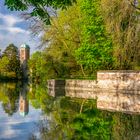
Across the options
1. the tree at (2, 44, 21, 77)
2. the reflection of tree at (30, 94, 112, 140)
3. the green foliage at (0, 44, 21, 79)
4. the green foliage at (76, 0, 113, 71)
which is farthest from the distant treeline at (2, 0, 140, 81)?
the tree at (2, 44, 21, 77)

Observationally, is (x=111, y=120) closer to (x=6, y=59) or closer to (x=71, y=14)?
(x=71, y=14)

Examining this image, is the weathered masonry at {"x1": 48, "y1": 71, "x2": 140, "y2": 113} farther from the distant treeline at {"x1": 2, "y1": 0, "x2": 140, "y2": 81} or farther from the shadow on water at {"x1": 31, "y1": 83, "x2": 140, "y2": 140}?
the shadow on water at {"x1": 31, "y1": 83, "x2": 140, "y2": 140}

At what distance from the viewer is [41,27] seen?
46000 millimetres

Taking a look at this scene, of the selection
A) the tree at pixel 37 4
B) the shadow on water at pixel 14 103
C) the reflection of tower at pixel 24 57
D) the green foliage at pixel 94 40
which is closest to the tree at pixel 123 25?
the green foliage at pixel 94 40

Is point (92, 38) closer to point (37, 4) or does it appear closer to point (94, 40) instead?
point (94, 40)

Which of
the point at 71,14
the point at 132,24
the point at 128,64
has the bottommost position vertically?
the point at 128,64

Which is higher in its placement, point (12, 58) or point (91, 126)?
point (12, 58)

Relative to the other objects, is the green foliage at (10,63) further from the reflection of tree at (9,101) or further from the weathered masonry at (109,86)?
the reflection of tree at (9,101)

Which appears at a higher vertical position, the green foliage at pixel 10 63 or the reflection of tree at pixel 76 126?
the green foliage at pixel 10 63

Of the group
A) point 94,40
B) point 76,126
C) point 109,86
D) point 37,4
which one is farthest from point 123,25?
point 37,4

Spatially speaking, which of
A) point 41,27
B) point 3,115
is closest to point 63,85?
point 41,27

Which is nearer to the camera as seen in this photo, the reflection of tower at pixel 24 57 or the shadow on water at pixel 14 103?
the shadow on water at pixel 14 103

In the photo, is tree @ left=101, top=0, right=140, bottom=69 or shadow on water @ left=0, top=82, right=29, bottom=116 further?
tree @ left=101, top=0, right=140, bottom=69

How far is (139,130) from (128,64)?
2542cm
